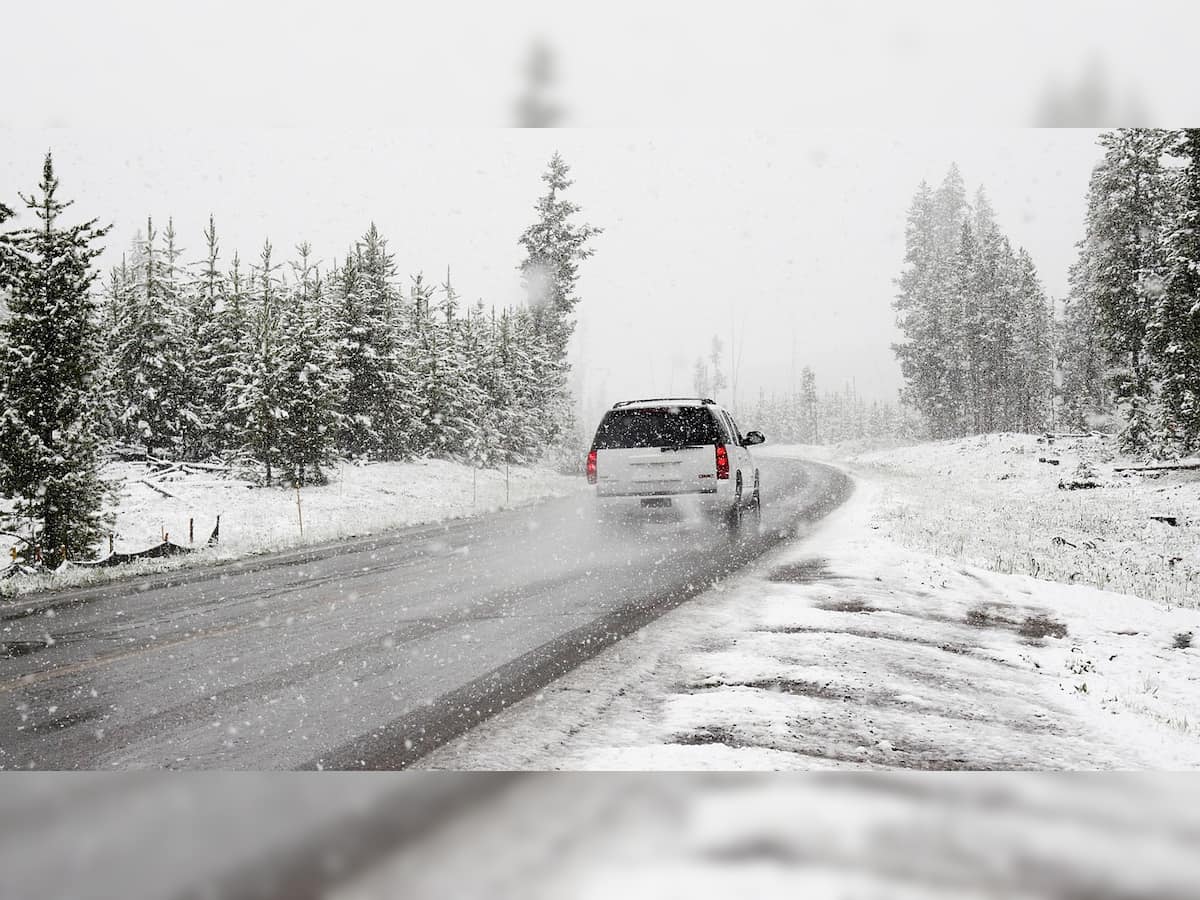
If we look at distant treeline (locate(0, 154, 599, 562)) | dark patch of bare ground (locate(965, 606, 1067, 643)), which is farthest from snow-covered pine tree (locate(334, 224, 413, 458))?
dark patch of bare ground (locate(965, 606, 1067, 643))

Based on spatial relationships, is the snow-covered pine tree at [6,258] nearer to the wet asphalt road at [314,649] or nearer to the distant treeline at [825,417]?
the wet asphalt road at [314,649]

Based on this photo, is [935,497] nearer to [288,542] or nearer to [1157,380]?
[1157,380]

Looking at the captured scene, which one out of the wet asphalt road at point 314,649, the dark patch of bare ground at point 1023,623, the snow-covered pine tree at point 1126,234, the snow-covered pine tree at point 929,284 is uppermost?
the snow-covered pine tree at point 1126,234

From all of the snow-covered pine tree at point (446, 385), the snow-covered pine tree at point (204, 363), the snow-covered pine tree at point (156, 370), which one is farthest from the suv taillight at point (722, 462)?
the snow-covered pine tree at point (156, 370)

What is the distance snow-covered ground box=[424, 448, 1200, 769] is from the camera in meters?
2.80

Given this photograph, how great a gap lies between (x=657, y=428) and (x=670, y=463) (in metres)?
1.09

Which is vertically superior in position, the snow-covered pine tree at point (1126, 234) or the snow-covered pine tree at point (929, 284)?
the snow-covered pine tree at point (1126, 234)

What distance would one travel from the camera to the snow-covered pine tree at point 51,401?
16.1 feet

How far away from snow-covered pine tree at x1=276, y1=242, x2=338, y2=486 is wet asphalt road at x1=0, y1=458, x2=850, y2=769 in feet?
3.85

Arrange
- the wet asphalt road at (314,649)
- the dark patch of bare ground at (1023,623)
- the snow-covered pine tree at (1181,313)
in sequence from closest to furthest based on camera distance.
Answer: the wet asphalt road at (314,649), the dark patch of bare ground at (1023,623), the snow-covered pine tree at (1181,313)

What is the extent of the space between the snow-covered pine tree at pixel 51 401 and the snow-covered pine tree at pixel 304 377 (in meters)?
1.21

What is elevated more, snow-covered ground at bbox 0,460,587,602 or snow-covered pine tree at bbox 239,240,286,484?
snow-covered pine tree at bbox 239,240,286,484

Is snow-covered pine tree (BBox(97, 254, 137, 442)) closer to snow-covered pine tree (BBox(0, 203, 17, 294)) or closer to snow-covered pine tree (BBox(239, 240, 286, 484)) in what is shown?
snow-covered pine tree (BBox(0, 203, 17, 294))
